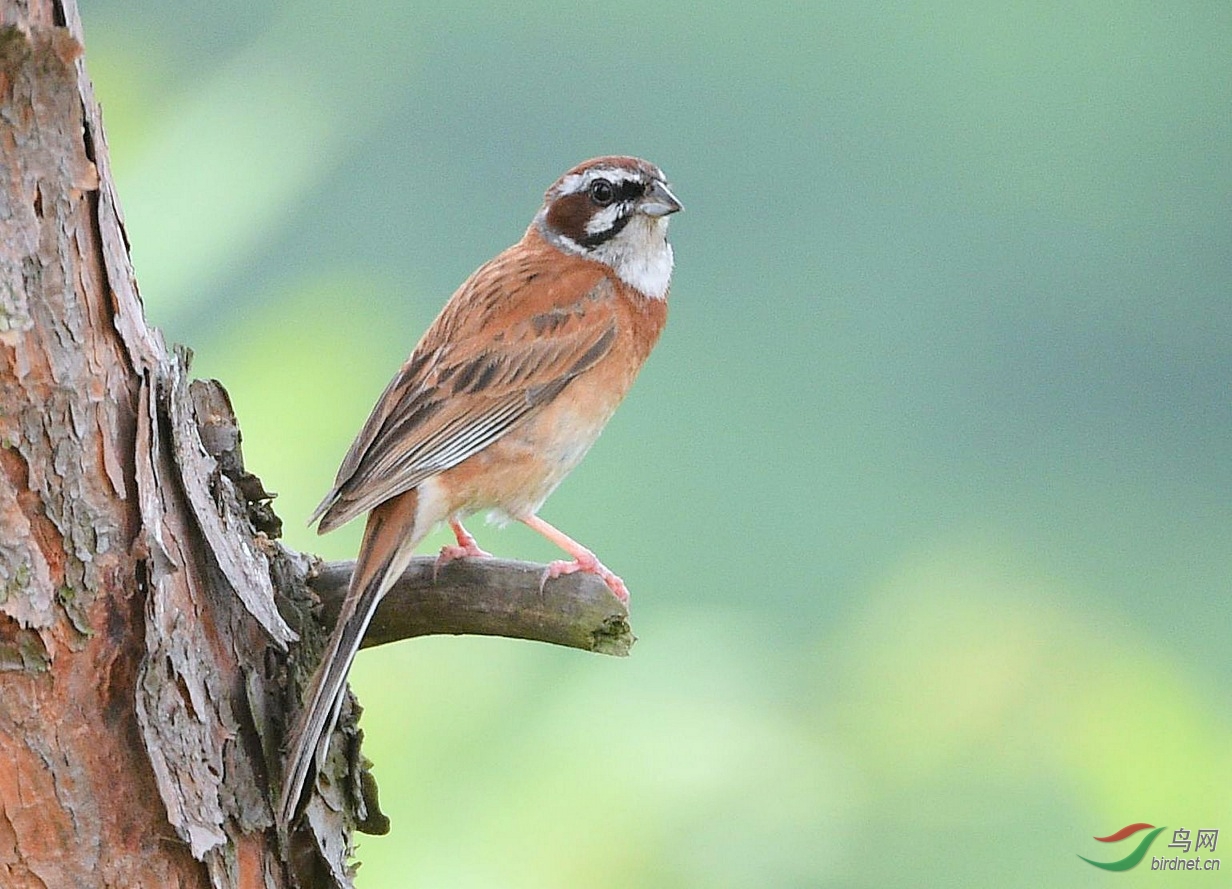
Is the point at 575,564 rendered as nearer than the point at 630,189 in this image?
Yes

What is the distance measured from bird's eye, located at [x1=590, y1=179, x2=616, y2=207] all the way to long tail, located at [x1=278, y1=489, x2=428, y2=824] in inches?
30.2

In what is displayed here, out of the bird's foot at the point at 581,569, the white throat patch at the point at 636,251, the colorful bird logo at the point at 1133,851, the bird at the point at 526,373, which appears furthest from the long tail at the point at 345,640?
the colorful bird logo at the point at 1133,851

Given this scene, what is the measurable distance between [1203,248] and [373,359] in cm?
189

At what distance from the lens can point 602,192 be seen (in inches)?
Answer: 102

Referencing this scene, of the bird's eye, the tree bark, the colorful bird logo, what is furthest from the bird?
the colorful bird logo

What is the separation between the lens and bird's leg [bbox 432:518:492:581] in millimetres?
2012

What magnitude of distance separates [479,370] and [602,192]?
0.41 meters

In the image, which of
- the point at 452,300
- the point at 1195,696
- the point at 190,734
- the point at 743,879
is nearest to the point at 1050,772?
the point at 1195,696

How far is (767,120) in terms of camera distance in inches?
132

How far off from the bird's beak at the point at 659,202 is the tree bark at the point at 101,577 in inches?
41.3

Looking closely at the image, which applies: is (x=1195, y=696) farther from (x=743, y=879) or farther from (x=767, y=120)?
(x=767, y=120)

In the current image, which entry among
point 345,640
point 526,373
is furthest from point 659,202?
point 345,640

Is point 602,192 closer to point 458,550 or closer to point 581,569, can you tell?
point 458,550

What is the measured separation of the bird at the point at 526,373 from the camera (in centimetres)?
222
